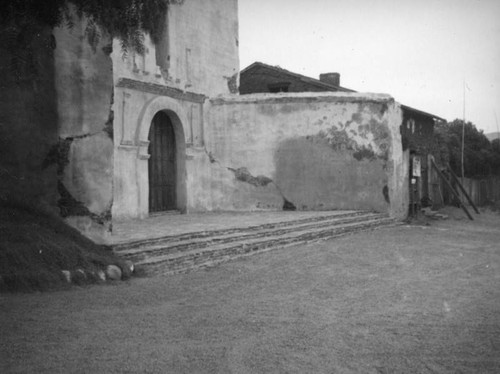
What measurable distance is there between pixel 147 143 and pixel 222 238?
424cm

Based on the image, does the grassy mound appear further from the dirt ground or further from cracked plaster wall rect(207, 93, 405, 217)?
cracked plaster wall rect(207, 93, 405, 217)

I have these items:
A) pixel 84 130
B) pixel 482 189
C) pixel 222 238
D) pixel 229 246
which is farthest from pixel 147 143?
pixel 482 189

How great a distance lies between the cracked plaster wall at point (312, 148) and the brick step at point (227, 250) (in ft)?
7.42

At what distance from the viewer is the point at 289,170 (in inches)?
595

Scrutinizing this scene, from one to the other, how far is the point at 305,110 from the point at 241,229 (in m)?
5.90

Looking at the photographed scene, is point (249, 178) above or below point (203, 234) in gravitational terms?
above

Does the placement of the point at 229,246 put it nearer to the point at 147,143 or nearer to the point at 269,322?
the point at 269,322

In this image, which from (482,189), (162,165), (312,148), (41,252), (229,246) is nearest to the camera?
(41,252)

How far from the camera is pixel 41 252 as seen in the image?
20.7 ft

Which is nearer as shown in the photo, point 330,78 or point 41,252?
point 41,252

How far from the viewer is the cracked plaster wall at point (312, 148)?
14.9m

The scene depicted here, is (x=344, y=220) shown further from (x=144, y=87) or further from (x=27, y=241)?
(x=27, y=241)

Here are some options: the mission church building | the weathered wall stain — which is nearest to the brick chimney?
the mission church building

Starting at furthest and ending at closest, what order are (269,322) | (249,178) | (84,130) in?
(249,178) → (84,130) → (269,322)
